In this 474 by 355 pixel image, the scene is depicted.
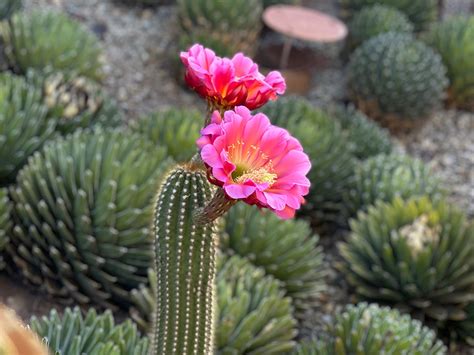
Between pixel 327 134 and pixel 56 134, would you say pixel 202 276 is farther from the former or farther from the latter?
pixel 327 134

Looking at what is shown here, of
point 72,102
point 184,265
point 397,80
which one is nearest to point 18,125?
point 72,102

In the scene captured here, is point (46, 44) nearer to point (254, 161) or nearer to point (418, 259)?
point (418, 259)

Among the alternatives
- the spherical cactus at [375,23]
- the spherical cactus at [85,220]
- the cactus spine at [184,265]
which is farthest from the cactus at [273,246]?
the spherical cactus at [375,23]

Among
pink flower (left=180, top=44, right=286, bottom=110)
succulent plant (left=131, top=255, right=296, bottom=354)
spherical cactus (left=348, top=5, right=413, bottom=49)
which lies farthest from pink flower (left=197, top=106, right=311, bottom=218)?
spherical cactus (left=348, top=5, right=413, bottom=49)

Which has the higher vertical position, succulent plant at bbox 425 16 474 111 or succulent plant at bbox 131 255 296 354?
succulent plant at bbox 131 255 296 354

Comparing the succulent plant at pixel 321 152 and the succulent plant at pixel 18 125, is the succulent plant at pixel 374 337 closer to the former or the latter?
the succulent plant at pixel 321 152

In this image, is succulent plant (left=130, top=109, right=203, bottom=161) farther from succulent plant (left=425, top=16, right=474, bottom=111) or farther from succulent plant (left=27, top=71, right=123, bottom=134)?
succulent plant (left=425, top=16, right=474, bottom=111)
